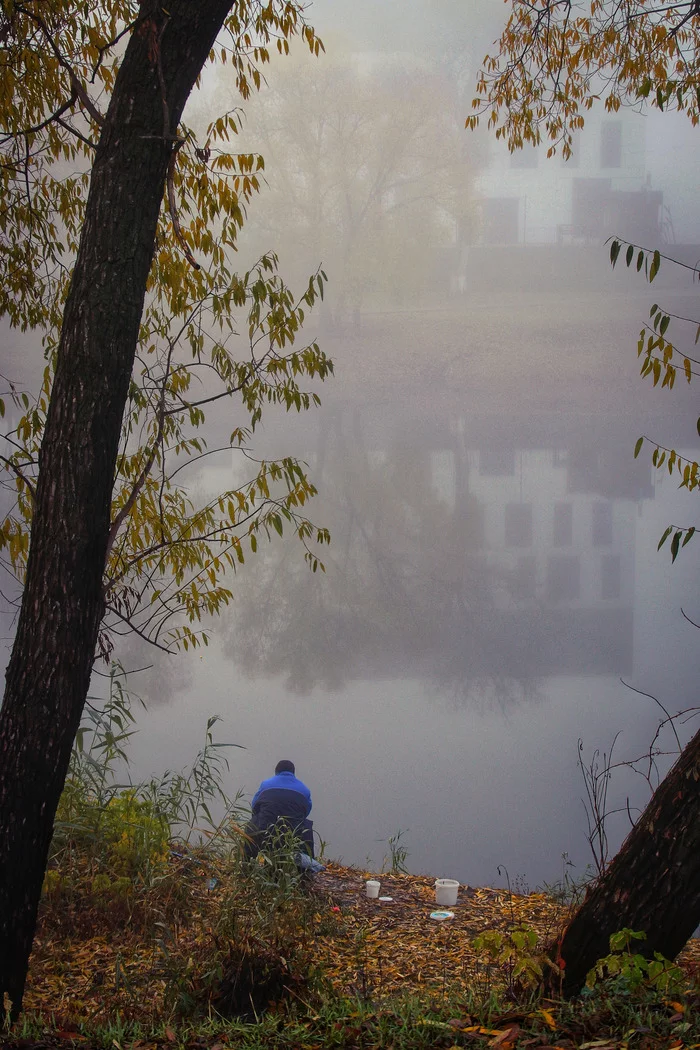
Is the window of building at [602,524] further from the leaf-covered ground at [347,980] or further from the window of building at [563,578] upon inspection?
the leaf-covered ground at [347,980]

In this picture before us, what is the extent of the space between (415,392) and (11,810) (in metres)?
24.3

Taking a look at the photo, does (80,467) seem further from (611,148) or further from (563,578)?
(611,148)

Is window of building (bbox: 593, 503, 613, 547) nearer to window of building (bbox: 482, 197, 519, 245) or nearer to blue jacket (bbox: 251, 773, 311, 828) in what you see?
blue jacket (bbox: 251, 773, 311, 828)

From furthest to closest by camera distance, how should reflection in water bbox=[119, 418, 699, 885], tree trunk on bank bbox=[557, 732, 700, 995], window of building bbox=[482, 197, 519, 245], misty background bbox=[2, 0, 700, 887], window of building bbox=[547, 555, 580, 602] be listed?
1. window of building bbox=[482, 197, 519, 245]
2. window of building bbox=[547, 555, 580, 602]
3. misty background bbox=[2, 0, 700, 887]
4. reflection in water bbox=[119, 418, 699, 885]
5. tree trunk on bank bbox=[557, 732, 700, 995]

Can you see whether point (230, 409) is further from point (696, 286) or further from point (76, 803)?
point (76, 803)

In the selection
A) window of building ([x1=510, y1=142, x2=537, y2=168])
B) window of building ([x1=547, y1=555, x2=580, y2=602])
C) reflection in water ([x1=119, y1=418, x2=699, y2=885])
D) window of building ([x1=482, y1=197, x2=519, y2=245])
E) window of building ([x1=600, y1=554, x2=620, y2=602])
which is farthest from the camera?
window of building ([x1=482, y1=197, x2=519, y2=245])

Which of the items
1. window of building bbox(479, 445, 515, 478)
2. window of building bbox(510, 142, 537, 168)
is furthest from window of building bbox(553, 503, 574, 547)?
window of building bbox(510, 142, 537, 168)

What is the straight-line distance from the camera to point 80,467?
257 centimetres

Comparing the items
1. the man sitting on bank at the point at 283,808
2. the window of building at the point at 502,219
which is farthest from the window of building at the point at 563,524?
the window of building at the point at 502,219

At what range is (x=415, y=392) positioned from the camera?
26266 mm

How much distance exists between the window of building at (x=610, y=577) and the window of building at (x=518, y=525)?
4.30 ft

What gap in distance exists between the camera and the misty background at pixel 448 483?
20.2 feet

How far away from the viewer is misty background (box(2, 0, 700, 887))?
20.2ft

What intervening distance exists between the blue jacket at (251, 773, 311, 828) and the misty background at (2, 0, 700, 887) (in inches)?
30.1
